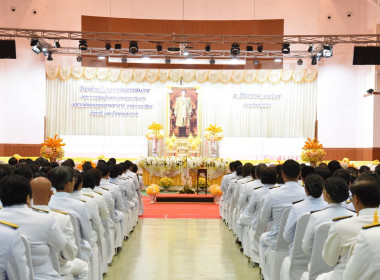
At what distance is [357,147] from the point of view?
18.4m

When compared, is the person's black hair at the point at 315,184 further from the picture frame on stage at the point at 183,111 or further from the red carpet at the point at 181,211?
the picture frame on stage at the point at 183,111

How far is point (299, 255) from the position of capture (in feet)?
12.9

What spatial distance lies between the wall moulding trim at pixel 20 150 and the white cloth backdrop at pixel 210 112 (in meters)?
1.07

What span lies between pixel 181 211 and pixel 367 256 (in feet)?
29.1

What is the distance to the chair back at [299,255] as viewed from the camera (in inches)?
150

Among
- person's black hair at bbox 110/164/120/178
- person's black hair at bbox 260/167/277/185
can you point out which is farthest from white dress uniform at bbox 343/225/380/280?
person's black hair at bbox 110/164/120/178

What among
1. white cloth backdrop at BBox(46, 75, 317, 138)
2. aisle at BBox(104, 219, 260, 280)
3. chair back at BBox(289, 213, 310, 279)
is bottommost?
aisle at BBox(104, 219, 260, 280)

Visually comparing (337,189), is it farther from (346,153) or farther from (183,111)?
(183,111)

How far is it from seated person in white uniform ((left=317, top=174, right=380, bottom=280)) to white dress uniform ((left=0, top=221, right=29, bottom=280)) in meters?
1.67

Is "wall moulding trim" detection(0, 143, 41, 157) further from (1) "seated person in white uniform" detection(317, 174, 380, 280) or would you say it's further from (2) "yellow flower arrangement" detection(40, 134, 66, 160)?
(1) "seated person in white uniform" detection(317, 174, 380, 280)

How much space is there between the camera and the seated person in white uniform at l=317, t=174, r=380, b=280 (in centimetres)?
268

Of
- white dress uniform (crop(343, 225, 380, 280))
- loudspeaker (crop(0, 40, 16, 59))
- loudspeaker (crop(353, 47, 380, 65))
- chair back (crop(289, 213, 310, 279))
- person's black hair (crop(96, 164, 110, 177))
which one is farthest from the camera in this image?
loudspeaker (crop(353, 47, 380, 65))

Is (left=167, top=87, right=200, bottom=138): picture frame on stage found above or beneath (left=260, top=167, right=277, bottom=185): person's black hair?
above

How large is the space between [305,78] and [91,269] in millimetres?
15688
